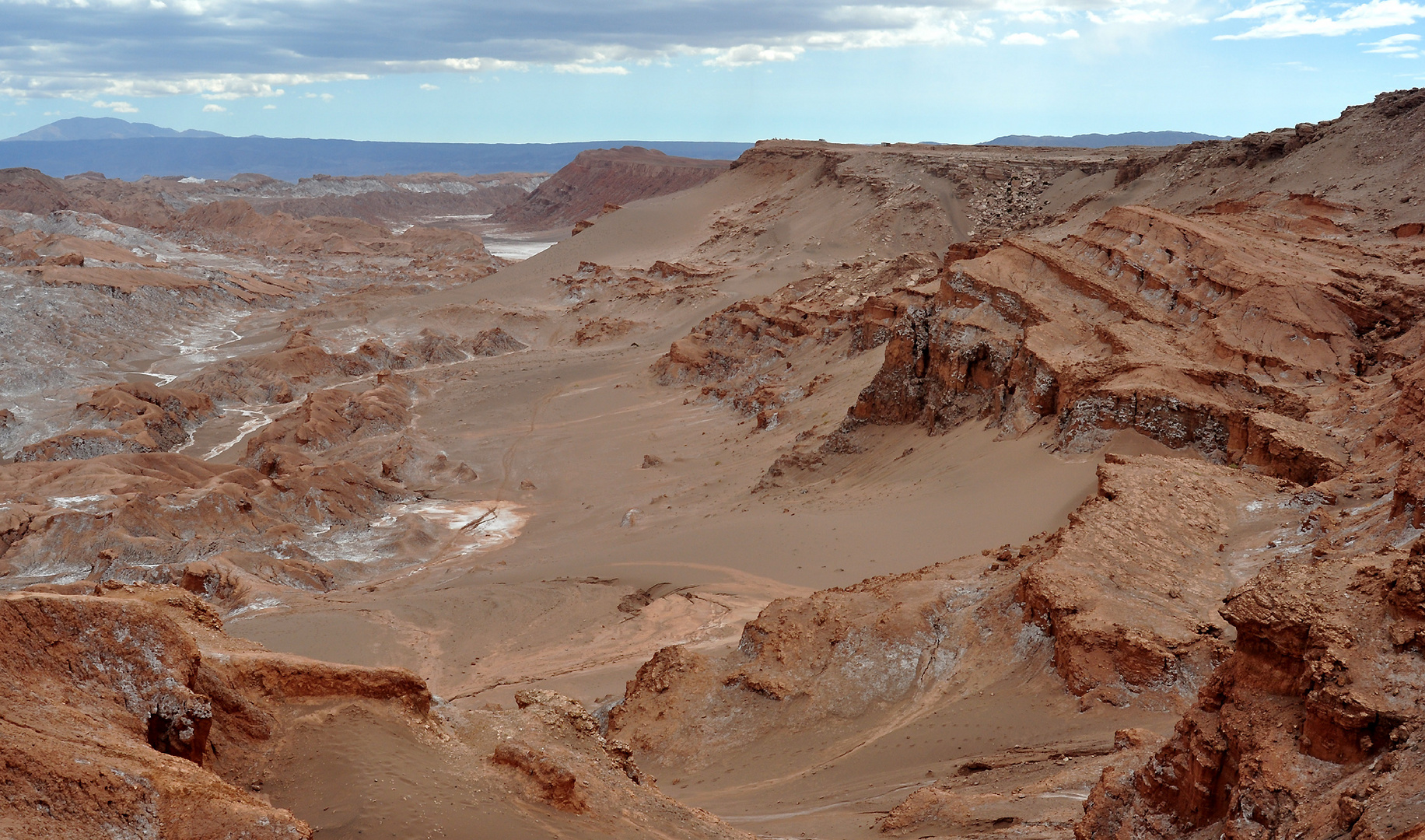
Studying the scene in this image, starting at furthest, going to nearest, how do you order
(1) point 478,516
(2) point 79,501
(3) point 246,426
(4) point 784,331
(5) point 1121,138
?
(5) point 1121,138
(3) point 246,426
(4) point 784,331
(1) point 478,516
(2) point 79,501

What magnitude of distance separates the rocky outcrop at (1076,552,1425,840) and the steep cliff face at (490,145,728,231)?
8346 cm

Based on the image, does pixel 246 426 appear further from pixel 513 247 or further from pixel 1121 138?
pixel 1121 138

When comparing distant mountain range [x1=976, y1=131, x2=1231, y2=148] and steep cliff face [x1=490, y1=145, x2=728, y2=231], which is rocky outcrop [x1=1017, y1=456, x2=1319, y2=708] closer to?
steep cliff face [x1=490, y1=145, x2=728, y2=231]

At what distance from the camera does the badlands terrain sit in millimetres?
5289

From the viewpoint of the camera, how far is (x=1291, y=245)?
18.4 m

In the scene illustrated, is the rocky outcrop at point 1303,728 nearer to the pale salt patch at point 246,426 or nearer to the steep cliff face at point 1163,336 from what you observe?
the steep cliff face at point 1163,336

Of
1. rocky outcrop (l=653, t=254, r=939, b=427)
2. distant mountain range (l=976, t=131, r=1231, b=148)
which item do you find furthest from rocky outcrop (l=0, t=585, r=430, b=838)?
distant mountain range (l=976, t=131, r=1231, b=148)

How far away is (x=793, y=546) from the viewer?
1504 cm

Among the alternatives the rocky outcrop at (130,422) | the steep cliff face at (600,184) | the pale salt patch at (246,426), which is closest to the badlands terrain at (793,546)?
the rocky outcrop at (130,422)

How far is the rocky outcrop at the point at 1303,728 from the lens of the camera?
14.6 feet

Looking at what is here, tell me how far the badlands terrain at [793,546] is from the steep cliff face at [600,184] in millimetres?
51169

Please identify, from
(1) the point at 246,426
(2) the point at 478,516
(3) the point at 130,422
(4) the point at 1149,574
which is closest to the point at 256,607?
(2) the point at 478,516

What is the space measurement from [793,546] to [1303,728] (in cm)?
1020

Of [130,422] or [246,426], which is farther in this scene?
[246,426]
